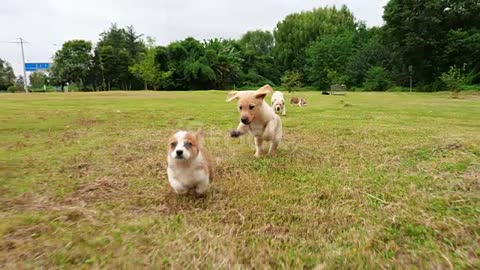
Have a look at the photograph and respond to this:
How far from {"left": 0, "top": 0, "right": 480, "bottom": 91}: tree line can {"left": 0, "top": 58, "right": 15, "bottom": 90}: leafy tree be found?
6017 millimetres

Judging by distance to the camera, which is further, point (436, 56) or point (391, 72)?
point (391, 72)

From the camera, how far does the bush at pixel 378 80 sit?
4928 centimetres

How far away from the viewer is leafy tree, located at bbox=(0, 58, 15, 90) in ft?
242

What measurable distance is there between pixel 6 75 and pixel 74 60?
24927 millimetres

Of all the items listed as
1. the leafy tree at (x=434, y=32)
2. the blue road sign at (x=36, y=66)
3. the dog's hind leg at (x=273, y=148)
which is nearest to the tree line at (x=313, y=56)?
the leafy tree at (x=434, y=32)

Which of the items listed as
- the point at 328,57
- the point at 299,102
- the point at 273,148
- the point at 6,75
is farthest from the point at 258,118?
the point at 6,75

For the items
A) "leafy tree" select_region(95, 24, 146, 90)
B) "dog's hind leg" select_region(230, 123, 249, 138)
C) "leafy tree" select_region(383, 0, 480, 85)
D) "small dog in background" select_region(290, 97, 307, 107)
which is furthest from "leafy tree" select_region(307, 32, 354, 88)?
"dog's hind leg" select_region(230, 123, 249, 138)

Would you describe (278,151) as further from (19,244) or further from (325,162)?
(19,244)

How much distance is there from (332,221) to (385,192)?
0.98m

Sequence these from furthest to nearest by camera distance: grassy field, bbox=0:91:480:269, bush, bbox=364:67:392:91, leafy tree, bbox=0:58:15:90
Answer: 1. leafy tree, bbox=0:58:15:90
2. bush, bbox=364:67:392:91
3. grassy field, bbox=0:91:480:269

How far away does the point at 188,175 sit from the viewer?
3.46m

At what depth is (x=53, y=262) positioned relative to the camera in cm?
222

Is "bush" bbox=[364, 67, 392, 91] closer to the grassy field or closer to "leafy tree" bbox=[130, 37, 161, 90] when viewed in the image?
"leafy tree" bbox=[130, 37, 161, 90]

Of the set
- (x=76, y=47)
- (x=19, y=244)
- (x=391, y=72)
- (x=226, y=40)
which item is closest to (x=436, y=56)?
(x=391, y=72)
